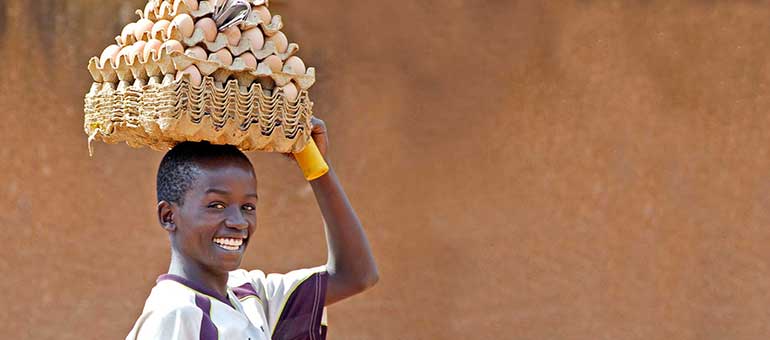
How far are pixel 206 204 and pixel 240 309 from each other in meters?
0.30

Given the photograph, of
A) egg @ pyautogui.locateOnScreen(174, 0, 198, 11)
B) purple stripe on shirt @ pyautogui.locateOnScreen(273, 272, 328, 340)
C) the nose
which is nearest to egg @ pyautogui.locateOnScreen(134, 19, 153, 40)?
egg @ pyautogui.locateOnScreen(174, 0, 198, 11)

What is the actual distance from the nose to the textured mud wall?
3.21 m

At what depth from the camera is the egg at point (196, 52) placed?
271 centimetres

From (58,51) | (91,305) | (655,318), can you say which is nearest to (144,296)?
(91,305)

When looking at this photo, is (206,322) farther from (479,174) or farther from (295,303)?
(479,174)

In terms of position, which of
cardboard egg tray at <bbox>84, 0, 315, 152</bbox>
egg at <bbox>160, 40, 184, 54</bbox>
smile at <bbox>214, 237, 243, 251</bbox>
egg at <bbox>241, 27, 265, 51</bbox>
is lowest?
smile at <bbox>214, 237, 243, 251</bbox>

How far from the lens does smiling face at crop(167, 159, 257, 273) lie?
9.21 feet

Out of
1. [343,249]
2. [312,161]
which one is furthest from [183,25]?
[343,249]

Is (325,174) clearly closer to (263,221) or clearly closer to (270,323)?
(270,323)

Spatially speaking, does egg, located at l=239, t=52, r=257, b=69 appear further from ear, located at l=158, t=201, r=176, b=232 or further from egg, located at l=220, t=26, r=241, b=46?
ear, located at l=158, t=201, r=176, b=232

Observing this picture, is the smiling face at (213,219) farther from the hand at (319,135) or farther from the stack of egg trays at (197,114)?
the hand at (319,135)

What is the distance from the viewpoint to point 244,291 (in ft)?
10.2

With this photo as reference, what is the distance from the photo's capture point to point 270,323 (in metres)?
3.15

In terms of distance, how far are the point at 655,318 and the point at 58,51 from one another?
329 cm
